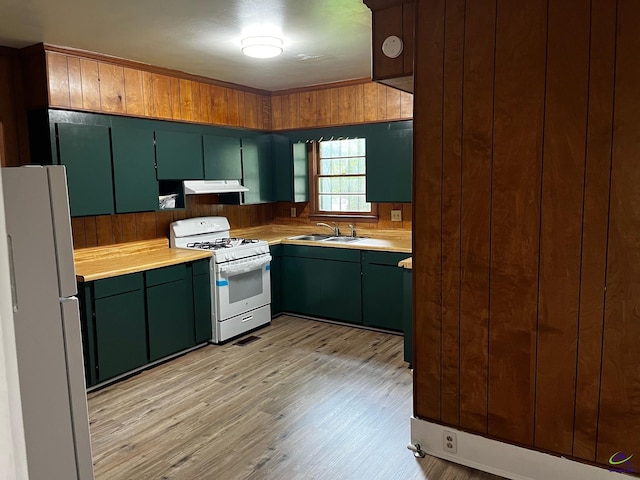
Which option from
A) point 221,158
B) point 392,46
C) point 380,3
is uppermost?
point 380,3

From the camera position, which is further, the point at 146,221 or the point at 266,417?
the point at 146,221

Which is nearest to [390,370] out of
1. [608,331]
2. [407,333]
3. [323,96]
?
[407,333]

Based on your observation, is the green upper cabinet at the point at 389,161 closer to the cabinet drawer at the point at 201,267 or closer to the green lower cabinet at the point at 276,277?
the green lower cabinet at the point at 276,277

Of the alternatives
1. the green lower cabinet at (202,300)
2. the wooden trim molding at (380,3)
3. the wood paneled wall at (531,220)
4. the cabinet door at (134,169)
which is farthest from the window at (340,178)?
the wood paneled wall at (531,220)

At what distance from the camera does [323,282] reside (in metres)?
4.93

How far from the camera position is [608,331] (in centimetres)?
213

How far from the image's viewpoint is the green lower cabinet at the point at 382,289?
4.46 metres

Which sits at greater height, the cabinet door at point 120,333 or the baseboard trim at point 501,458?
the cabinet door at point 120,333

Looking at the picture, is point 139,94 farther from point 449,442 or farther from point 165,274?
point 449,442

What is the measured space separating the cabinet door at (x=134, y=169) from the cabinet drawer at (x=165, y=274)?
56cm

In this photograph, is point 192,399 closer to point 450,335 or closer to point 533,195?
point 450,335

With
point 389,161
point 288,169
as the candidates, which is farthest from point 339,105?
point 288,169

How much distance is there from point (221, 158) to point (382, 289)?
198 cm

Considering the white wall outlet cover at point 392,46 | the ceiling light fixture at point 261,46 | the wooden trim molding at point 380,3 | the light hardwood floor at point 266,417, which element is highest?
the ceiling light fixture at point 261,46
